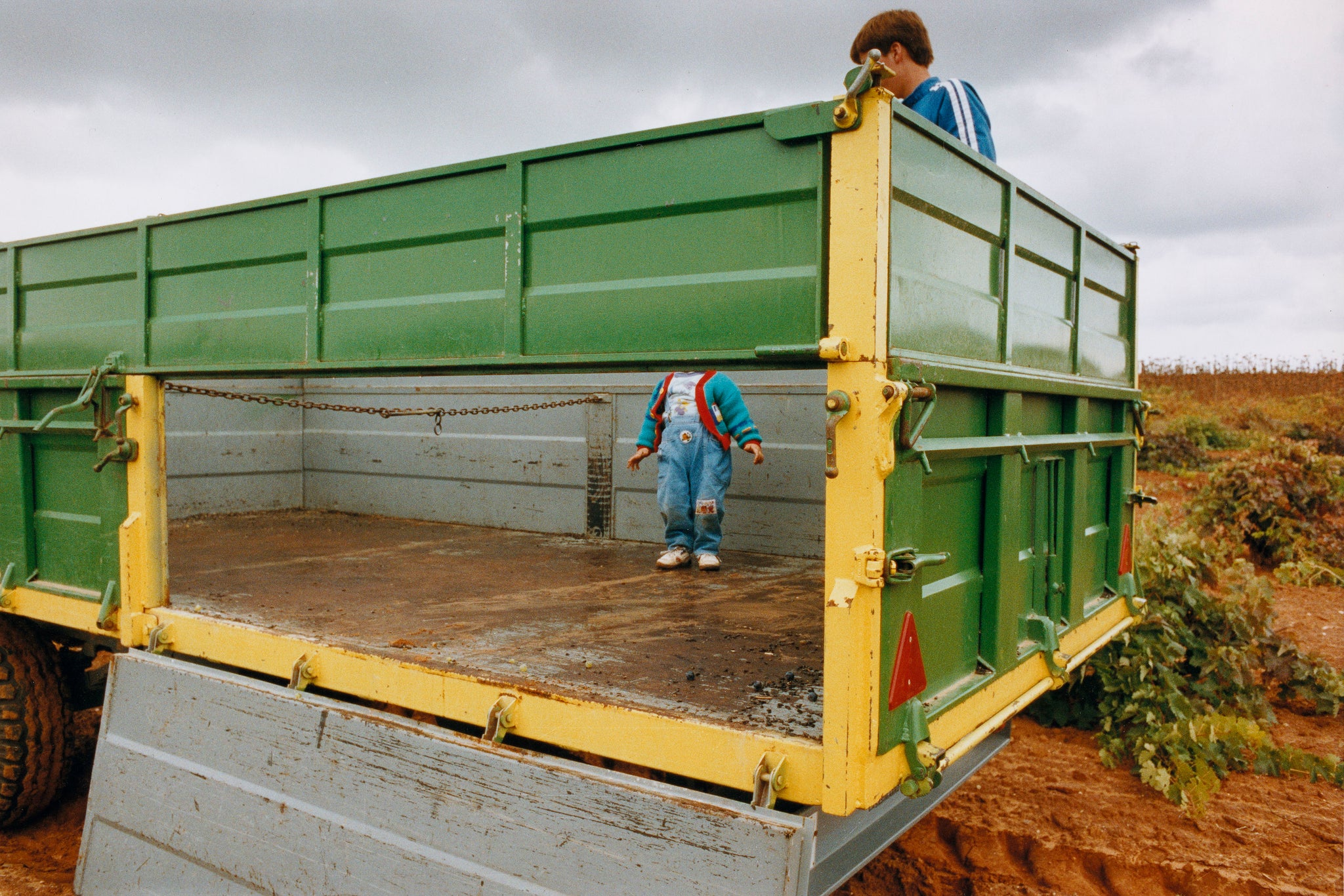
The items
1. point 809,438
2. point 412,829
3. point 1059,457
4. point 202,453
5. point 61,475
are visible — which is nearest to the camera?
point 412,829

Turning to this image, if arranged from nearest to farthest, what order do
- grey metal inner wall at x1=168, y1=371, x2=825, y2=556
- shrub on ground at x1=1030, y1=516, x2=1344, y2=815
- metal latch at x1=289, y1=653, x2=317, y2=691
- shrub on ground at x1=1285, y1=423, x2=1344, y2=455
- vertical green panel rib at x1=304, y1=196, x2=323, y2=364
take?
A: metal latch at x1=289, y1=653, x2=317, y2=691 → vertical green panel rib at x1=304, y1=196, x2=323, y2=364 → shrub on ground at x1=1030, y1=516, x2=1344, y2=815 → grey metal inner wall at x1=168, y1=371, x2=825, y2=556 → shrub on ground at x1=1285, y1=423, x2=1344, y2=455

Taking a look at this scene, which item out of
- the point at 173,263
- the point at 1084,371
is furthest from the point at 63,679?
the point at 1084,371

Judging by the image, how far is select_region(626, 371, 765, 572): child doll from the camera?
4.95 meters

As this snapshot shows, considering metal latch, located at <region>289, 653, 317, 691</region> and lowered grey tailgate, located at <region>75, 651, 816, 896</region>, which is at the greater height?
metal latch, located at <region>289, 653, 317, 691</region>

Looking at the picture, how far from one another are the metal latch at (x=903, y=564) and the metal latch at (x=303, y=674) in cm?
182

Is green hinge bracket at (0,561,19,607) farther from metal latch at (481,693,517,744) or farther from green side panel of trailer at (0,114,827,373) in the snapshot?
metal latch at (481,693,517,744)

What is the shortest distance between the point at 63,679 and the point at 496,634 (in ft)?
6.64

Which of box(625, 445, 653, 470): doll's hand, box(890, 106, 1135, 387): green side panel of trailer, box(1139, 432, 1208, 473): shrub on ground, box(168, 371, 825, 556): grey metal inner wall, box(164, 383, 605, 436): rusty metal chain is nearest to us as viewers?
box(890, 106, 1135, 387): green side panel of trailer

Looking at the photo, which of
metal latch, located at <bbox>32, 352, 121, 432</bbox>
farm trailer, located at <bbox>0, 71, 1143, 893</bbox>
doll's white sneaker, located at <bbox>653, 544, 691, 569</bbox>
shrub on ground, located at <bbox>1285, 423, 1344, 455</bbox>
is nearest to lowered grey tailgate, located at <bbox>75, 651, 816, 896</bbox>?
farm trailer, located at <bbox>0, 71, 1143, 893</bbox>

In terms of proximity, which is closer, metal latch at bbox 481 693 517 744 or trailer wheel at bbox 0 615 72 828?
metal latch at bbox 481 693 517 744

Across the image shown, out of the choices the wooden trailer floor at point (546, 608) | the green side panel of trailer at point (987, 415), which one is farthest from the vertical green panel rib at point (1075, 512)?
the wooden trailer floor at point (546, 608)

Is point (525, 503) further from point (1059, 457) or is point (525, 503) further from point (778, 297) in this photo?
point (778, 297)

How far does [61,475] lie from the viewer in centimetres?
364

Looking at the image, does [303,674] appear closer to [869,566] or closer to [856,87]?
[869,566]
